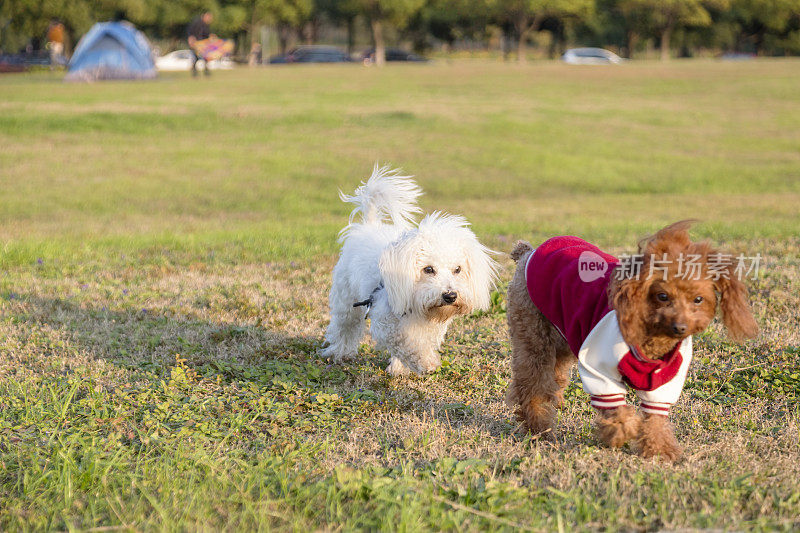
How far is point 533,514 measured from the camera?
2.96 m

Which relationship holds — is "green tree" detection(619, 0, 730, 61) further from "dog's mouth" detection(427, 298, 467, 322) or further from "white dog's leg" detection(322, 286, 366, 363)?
"dog's mouth" detection(427, 298, 467, 322)

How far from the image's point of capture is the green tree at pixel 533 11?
198ft

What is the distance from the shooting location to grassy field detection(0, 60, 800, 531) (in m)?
3.06

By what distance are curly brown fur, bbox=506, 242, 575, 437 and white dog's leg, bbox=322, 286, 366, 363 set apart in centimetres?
146

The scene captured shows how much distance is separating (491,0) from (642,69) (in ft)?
73.0

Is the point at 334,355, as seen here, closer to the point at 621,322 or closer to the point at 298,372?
the point at 298,372

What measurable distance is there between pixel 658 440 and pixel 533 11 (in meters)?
61.8

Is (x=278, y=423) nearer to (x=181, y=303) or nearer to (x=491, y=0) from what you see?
(x=181, y=303)

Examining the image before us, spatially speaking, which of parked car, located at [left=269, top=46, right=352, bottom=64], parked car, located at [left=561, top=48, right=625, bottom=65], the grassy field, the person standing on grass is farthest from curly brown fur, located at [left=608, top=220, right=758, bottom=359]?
parked car, located at [left=561, top=48, right=625, bottom=65]

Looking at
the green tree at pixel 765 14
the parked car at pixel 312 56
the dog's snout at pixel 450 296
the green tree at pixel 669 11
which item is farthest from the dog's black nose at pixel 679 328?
the green tree at pixel 765 14

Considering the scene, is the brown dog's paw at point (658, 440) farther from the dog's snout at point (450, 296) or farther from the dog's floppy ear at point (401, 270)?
the dog's floppy ear at point (401, 270)


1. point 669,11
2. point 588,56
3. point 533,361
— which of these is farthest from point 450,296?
point 669,11

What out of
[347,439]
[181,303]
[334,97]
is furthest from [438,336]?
[334,97]

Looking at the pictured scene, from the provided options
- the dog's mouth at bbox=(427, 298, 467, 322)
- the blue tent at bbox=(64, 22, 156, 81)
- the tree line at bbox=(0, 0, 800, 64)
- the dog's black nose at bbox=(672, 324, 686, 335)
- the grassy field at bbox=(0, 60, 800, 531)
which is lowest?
the grassy field at bbox=(0, 60, 800, 531)
